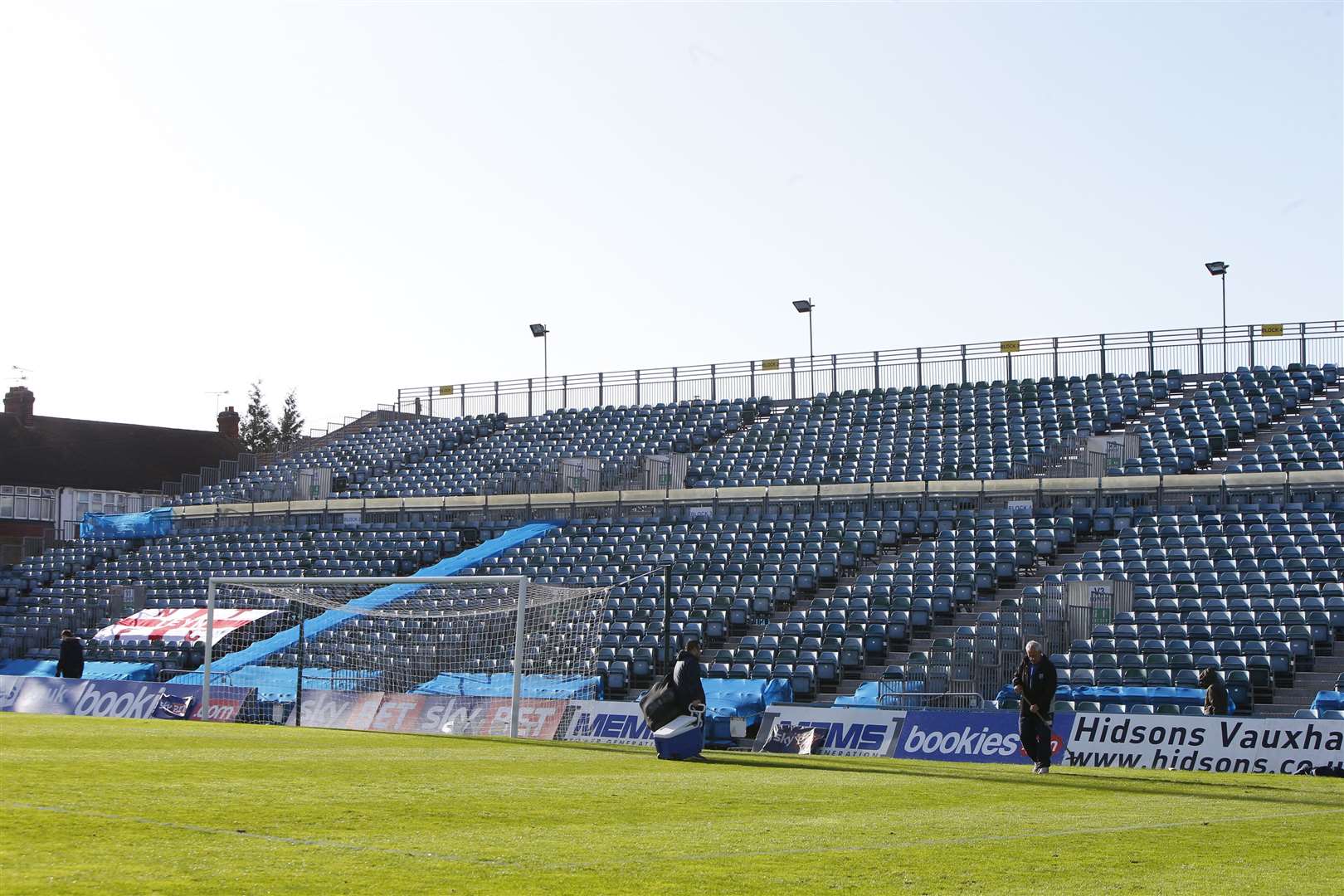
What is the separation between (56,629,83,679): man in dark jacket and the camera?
108 ft

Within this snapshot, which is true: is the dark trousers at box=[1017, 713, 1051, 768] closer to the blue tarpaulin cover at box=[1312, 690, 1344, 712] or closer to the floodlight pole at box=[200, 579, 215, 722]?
the blue tarpaulin cover at box=[1312, 690, 1344, 712]

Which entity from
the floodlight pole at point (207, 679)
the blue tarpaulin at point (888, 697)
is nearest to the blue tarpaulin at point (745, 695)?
the blue tarpaulin at point (888, 697)

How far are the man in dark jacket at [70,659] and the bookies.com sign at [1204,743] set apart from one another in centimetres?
2064

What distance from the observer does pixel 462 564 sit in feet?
137

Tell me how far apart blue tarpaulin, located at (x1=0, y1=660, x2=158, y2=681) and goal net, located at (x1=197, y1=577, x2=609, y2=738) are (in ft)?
8.12

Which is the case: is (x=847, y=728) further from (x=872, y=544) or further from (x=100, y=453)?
(x=100, y=453)

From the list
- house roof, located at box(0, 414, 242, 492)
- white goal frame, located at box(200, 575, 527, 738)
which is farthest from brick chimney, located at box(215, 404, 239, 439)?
white goal frame, located at box(200, 575, 527, 738)

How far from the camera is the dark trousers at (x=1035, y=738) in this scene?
19.4 meters

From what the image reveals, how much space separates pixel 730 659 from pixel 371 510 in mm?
20101

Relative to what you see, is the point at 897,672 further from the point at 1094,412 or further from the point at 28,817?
the point at 28,817

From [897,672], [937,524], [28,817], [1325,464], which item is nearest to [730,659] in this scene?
[897,672]

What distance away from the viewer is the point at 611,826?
465 inches

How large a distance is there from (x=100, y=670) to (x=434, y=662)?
1162 centimetres

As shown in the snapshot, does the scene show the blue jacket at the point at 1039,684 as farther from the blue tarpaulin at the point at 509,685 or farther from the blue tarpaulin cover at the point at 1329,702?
the blue tarpaulin at the point at 509,685
